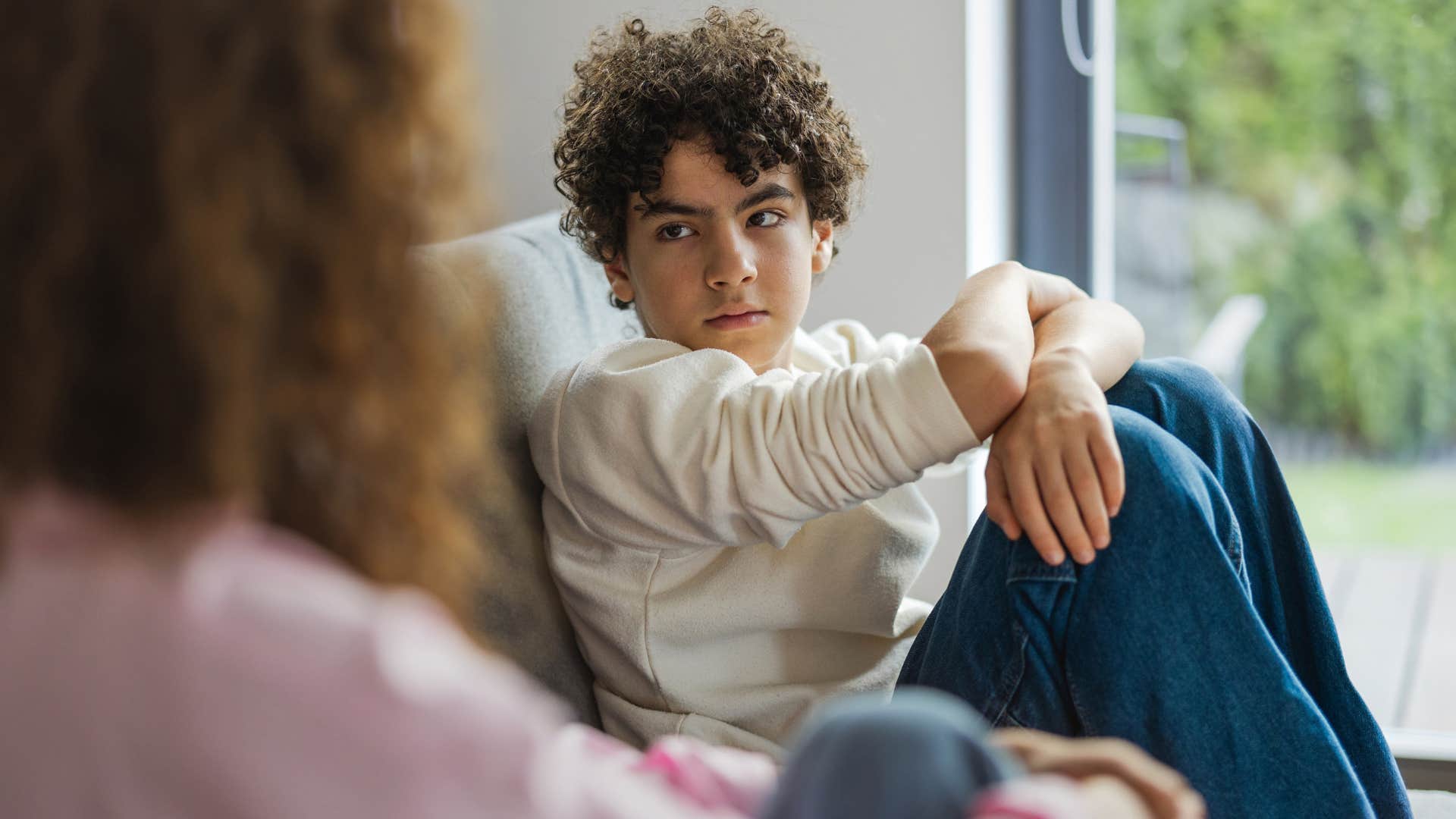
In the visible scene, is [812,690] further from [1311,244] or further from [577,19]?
[1311,244]

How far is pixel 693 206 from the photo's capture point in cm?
121

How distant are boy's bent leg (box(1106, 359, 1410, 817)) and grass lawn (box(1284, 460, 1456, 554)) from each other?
111 centimetres

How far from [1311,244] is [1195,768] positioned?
1.39m

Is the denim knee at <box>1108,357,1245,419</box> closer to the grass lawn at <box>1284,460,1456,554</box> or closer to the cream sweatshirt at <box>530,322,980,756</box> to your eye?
the cream sweatshirt at <box>530,322,980,756</box>

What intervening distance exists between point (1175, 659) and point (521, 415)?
0.59 metres

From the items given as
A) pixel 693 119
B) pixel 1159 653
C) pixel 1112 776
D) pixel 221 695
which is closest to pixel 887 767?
pixel 1112 776

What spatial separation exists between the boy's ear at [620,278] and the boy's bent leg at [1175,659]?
51 centimetres

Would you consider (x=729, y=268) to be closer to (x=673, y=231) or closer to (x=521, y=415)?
(x=673, y=231)

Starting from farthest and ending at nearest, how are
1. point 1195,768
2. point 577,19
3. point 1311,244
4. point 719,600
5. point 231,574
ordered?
1. point 1311,244
2. point 577,19
3. point 719,600
4. point 1195,768
5. point 231,574

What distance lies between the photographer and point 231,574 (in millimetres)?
517

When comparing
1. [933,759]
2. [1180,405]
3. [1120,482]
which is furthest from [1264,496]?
[933,759]

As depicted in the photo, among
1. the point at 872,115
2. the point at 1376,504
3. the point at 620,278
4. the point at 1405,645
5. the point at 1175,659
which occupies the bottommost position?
the point at 1405,645

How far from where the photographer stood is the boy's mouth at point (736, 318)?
1208mm

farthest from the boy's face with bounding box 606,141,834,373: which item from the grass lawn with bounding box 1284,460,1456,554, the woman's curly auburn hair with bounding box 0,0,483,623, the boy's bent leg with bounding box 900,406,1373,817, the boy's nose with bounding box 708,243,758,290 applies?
the grass lawn with bounding box 1284,460,1456,554
